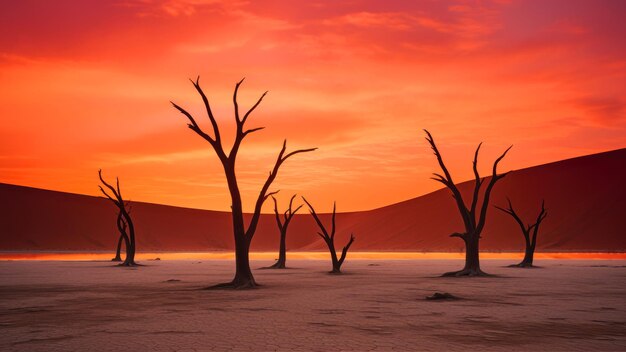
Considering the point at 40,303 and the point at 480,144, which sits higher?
the point at 480,144

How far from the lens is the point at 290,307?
56.3ft

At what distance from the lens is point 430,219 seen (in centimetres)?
14512

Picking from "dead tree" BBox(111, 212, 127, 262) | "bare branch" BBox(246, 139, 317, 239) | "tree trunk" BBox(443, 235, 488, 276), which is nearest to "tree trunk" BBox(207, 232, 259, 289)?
"bare branch" BBox(246, 139, 317, 239)

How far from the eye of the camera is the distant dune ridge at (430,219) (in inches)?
4419

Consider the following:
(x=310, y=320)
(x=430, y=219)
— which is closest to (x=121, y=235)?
(x=310, y=320)

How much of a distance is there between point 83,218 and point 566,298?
520 ft

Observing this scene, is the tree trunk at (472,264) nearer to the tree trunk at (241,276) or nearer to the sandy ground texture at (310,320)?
the sandy ground texture at (310,320)

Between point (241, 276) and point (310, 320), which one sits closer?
point (310, 320)

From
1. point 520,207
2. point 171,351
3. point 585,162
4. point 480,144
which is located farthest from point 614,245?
point 171,351

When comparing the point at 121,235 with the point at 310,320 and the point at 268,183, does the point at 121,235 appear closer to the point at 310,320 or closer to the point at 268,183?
the point at 268,183

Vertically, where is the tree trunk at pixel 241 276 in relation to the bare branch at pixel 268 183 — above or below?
below

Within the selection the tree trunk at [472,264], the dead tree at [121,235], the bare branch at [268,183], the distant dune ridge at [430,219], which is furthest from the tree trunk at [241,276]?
the distant dune ridge at [430,219]

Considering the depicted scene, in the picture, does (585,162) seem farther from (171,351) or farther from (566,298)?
(171,351)

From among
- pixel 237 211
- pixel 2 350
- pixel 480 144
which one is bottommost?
pixel 2 350
